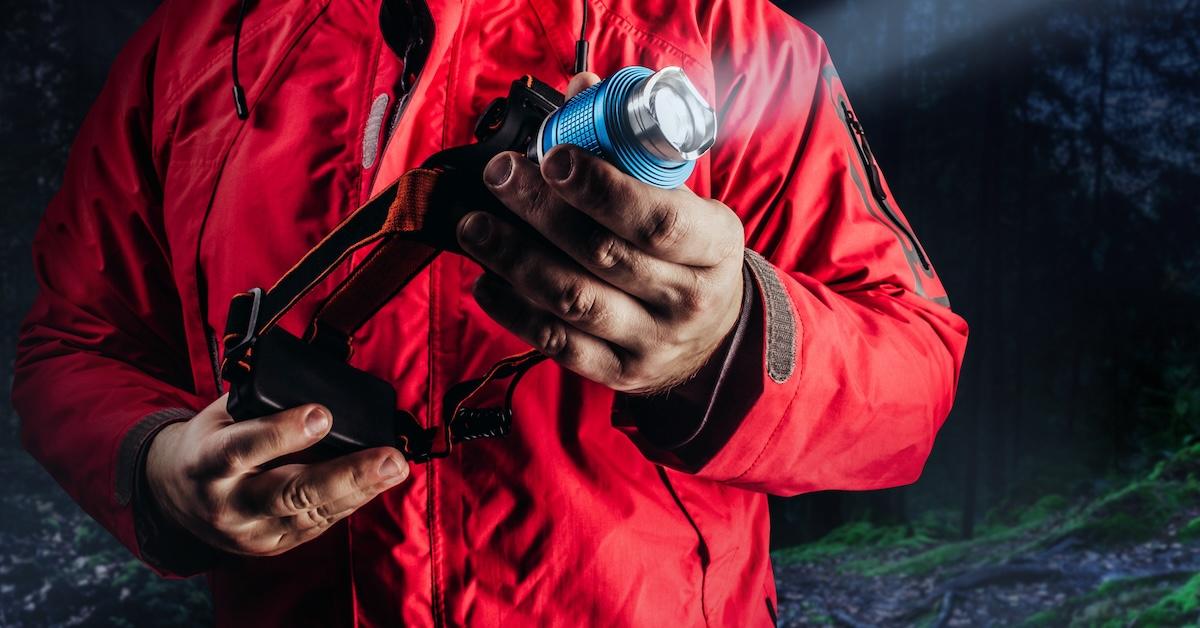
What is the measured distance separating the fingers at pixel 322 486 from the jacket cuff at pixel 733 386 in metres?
0.21

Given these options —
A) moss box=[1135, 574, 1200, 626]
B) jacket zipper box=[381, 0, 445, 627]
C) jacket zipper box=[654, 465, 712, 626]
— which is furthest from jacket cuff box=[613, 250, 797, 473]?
moss box=[1135, 574, 1200, 626]

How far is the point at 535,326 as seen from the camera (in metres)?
0.47

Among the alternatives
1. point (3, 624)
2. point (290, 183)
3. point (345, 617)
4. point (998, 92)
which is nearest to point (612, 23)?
point (290, 183)

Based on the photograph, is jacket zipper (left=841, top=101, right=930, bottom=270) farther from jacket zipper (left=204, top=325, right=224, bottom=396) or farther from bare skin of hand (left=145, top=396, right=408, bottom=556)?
jacket zipper (left=204, top=325, right=224, bottom=396)

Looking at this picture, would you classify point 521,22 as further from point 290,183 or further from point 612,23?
point 290,183

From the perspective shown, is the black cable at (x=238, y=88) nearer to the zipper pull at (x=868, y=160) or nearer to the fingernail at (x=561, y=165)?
the fingernail at (x=561, y=165)

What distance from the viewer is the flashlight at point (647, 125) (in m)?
0.39

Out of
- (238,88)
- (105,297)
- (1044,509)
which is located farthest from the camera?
(1044,509)

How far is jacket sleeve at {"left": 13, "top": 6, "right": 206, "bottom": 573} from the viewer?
0.95 m

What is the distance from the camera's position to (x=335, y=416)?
0.60 meters

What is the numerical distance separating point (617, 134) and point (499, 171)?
0.25ft

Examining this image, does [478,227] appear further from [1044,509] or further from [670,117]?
[1044,509]

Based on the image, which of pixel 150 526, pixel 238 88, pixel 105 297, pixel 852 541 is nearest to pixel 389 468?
pixel 150 526

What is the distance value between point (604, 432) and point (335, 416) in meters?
0.28
